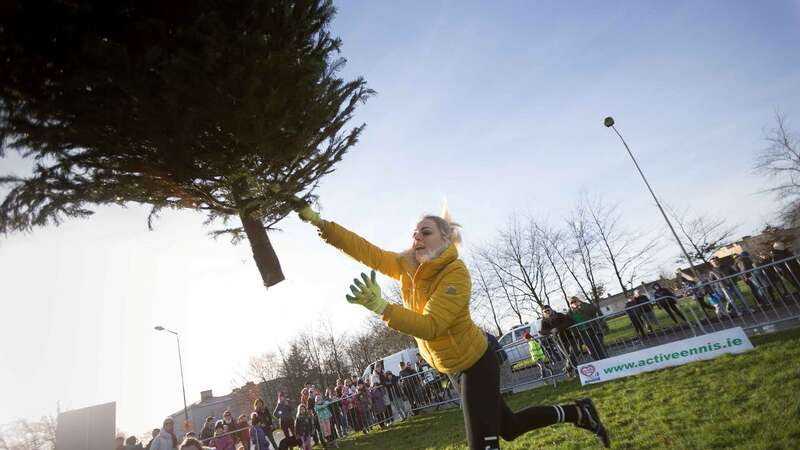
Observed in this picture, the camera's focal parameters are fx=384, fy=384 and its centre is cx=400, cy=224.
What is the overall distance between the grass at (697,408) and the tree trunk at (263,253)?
3850 mm

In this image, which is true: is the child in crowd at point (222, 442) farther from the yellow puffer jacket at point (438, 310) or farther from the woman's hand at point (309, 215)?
the yellow puffer jacket at point (438, 310)

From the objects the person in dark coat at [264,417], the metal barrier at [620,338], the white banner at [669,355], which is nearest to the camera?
the white banner at [669,355]

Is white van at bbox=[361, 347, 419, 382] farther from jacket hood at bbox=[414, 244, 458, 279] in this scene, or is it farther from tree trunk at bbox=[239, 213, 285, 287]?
jacket hood at bbox=[414, 244, 458, 279]

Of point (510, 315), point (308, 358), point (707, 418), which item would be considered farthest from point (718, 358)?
point (308, 358)

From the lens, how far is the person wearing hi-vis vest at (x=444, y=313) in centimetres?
245

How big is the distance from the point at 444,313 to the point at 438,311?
0.05m

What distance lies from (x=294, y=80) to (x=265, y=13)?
643mm

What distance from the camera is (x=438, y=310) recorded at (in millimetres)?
2582

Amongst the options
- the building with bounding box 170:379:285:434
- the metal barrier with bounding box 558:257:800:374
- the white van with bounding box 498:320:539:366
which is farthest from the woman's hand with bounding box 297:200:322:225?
the building with bounding box 170:379:285:434

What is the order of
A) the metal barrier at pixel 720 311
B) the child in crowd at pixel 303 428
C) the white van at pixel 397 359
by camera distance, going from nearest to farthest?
the metal barrier at pixel 720 311
the child in crowd at pixel 303 428
the white van at pixel 397 359

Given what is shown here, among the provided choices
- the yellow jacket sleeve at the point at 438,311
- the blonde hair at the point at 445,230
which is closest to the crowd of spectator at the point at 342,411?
the blonde hair at the point at 445,230

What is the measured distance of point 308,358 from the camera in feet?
158

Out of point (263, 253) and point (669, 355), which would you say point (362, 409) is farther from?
point (263, 253)

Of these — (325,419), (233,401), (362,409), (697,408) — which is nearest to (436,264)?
(697,408)
